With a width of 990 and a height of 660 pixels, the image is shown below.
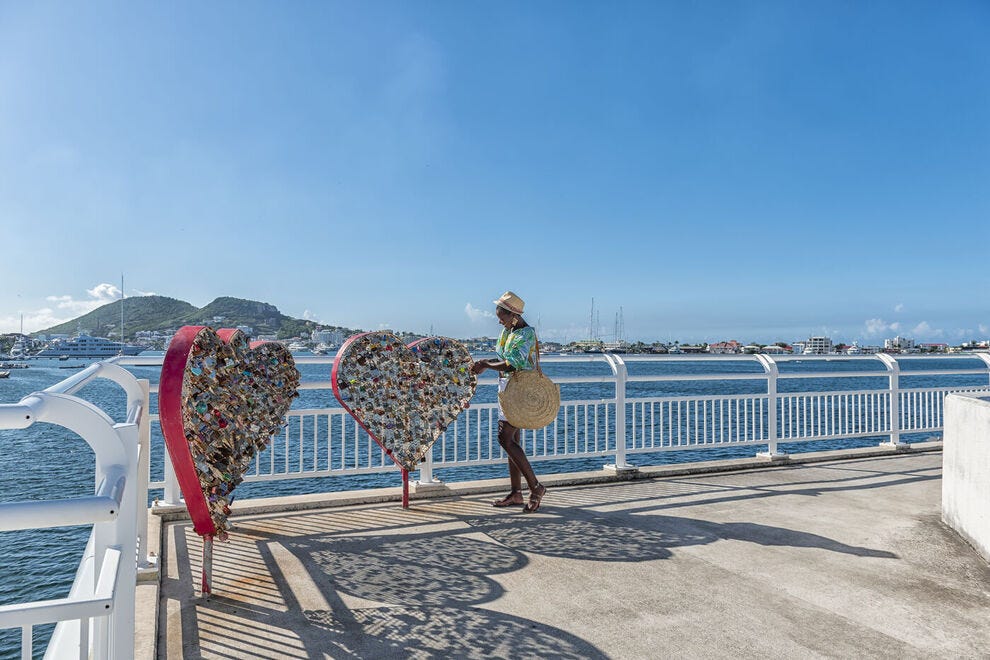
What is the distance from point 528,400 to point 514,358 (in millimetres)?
371

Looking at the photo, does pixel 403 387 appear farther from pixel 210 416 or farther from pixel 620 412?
pixel 620 412

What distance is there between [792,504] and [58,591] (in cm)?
813

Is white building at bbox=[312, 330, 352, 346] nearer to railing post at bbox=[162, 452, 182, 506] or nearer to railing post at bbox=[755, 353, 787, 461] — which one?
railing post at bbox=[162, 452, 182, 506]

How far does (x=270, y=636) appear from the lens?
3.04 metres

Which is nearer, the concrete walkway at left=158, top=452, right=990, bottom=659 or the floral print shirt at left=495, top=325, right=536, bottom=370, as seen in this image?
the concrete walkway at left=158, top=452, right=990, bottom=659

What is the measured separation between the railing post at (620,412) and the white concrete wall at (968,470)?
2740 mm

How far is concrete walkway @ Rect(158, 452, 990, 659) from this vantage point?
9.86ft

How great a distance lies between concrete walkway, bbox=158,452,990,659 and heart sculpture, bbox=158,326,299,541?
2.22ft

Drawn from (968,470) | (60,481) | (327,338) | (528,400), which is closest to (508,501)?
(528,400)

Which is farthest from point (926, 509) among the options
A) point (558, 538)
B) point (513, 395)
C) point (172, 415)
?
point (172, 415)

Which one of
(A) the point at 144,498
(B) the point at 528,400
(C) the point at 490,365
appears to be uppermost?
(C) the point at 490,365

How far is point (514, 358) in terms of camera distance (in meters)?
5.19

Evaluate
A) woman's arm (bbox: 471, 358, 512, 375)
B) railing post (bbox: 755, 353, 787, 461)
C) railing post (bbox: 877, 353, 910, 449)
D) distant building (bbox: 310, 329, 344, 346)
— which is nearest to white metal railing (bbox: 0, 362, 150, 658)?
woman's arm (bbox: 471, 358, 512, 375)

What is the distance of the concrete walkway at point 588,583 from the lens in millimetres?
3004
